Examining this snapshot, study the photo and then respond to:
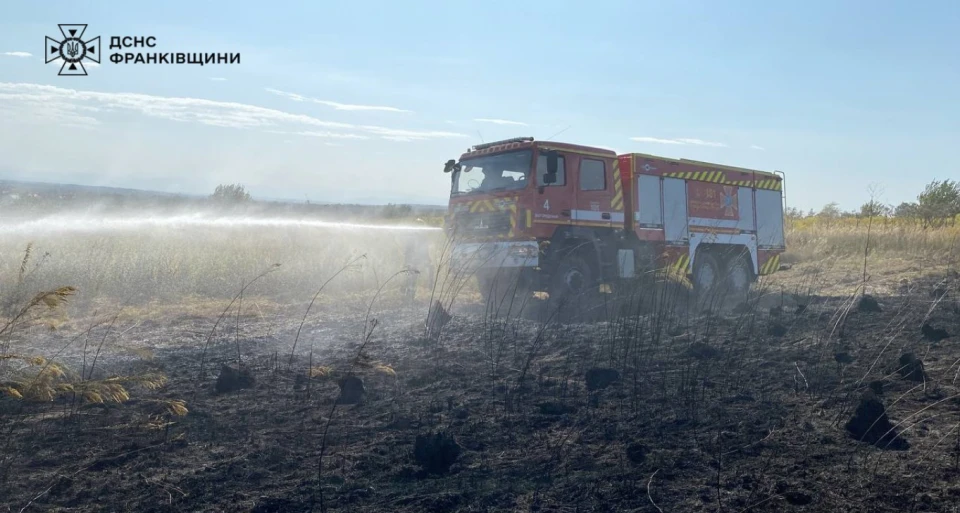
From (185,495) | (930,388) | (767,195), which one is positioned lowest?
(185,495)

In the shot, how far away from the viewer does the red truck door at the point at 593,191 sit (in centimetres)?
1395

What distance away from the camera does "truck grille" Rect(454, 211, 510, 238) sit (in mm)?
13484

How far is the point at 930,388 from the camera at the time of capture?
548 cm

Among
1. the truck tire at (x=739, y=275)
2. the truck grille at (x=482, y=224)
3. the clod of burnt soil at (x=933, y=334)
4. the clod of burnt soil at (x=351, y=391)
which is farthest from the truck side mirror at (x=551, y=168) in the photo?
the clod of burnt soil at (x=351, y=391)

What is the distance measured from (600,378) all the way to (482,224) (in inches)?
306

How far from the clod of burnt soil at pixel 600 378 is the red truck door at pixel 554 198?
704cm

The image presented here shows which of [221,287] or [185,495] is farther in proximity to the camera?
[221,287]

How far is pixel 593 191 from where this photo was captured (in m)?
14.2

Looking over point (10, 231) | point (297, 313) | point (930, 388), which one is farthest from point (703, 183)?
point (10, 231)

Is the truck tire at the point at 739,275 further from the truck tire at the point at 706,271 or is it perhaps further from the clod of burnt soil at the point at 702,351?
the clod of burnt soil at the point at 702,351

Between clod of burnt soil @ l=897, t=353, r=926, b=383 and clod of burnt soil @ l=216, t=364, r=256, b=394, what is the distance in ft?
16.2

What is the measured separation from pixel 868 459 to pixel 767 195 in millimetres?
14994

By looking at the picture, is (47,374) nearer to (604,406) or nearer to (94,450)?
(94,450)

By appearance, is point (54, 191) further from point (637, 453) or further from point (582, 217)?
point (637, 453)
